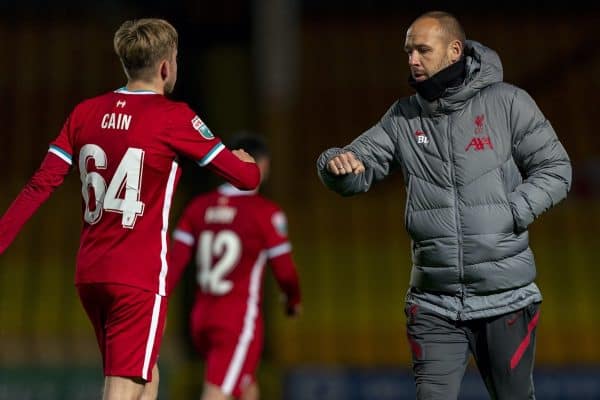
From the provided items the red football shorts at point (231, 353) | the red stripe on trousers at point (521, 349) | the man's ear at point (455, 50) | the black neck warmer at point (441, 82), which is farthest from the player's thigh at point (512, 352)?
the red football shorts at point (231, 353)

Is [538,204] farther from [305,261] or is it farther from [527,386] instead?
[305,261]

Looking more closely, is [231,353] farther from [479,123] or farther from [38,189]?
[479,123]

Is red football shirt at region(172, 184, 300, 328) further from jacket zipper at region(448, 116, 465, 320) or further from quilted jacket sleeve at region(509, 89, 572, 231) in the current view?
quilted jacket sleeve at region(509, 89, 572, 231)

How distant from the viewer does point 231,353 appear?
21.5 ft

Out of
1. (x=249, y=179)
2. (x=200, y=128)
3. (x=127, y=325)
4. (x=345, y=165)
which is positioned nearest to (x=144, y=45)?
(x=200, y=128)

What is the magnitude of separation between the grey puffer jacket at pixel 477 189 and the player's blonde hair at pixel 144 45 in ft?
2.40

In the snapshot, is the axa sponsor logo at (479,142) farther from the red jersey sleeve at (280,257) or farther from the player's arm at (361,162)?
the red jersey sleeve at (280,257)

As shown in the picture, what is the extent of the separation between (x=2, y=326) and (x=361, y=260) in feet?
13.3

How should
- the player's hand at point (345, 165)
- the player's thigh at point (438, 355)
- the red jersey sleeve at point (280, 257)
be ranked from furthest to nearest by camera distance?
the red jersey sleeve at point (280, 257), the player's thigh at point (438, 355), the player's hand at point (345, 165)

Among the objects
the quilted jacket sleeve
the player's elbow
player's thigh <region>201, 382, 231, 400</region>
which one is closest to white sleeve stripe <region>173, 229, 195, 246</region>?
player's thigh <region>201, 382, 231, 400</region>

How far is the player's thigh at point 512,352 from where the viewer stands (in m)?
4.09

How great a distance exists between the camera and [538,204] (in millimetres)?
4008

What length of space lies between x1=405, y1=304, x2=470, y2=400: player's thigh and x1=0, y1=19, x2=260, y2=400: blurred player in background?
0.89m

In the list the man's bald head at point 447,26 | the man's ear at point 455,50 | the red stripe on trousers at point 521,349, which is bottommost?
the red stripe on trousers at point 521,349
